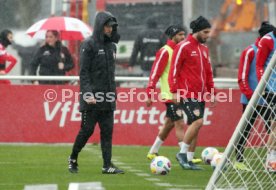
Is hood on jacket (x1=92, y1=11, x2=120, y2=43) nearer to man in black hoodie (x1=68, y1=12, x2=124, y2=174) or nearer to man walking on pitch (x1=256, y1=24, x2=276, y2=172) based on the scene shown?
man in black hoodie (x1=68, y1=12, x2=124, y2=174)

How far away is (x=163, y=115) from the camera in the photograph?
2117 cm

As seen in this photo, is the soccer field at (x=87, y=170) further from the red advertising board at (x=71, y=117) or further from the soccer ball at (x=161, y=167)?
the red advertising board at (x=71, y=117)

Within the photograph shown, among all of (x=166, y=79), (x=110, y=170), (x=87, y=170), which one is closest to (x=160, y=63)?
(x=166, y=79)

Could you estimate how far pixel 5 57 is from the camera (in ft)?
72.2

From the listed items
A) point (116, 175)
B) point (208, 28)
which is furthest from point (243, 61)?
point (116, 175)

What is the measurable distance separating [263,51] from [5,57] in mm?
8118

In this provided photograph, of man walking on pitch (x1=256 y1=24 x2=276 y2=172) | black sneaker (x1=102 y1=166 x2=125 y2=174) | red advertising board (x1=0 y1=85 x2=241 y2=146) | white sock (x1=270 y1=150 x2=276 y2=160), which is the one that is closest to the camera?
man walking on pitch (x1=256 y1=24 x2=276 y2=172)

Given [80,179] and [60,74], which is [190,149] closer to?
[80,179]

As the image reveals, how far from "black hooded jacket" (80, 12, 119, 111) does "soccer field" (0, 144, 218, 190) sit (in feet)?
3.14

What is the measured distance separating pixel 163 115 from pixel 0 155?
3.98m

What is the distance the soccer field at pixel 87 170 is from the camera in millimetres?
13750

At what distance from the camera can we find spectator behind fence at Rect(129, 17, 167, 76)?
23.7 m

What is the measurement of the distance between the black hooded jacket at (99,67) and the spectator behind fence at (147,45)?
876 cm

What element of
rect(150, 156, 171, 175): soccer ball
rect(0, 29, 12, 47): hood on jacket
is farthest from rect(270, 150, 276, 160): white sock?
rect(0, 29, 12, 47): hood on jacket
